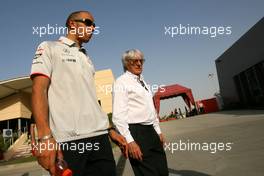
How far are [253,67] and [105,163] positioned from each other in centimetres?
2102

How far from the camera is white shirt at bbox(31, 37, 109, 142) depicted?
6.45 ft

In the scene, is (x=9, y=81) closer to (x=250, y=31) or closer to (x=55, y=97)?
(x=250, y=31)

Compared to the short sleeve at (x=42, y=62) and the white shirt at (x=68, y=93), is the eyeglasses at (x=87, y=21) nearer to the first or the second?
the white shirt at (x=68, y=93)

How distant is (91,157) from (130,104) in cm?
104

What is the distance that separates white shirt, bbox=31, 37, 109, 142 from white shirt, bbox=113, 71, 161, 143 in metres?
0.63

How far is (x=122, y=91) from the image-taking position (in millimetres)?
3025

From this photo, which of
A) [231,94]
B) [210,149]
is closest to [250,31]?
[231,94]

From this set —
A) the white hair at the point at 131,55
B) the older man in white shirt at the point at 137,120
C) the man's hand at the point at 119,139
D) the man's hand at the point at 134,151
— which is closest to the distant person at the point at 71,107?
the man's hand at the point at 119,139

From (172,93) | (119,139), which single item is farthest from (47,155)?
(172,93)

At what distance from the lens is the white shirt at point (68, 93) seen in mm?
1967

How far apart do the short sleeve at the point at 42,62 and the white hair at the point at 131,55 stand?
1.33 meters

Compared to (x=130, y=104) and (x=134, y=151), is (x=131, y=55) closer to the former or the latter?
(x=130, y=104)

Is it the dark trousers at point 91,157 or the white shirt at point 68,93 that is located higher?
the white shirt at point 68,93

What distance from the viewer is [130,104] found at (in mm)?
3055
